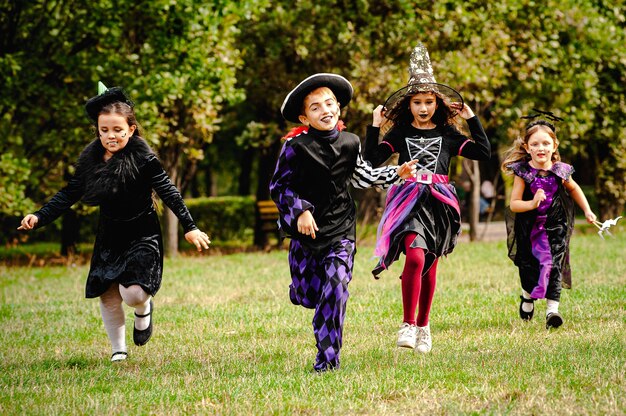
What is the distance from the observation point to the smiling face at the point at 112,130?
624 centimetres

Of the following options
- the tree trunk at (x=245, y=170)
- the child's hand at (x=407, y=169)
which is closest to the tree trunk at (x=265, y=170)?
the tree trunk at (x=245, y=170)

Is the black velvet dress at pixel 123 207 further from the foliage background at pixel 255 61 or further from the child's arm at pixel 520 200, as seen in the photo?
the foliage background at pixel 255 61

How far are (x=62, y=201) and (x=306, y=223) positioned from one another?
192cm

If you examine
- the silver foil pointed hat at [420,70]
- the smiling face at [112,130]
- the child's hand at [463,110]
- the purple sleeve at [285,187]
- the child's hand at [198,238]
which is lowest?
the child's hand at [198,238]

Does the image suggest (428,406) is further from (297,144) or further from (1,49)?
(1,49)

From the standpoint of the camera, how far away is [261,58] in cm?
1716

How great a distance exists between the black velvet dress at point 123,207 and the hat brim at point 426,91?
68.3 inches

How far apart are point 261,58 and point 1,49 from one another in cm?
484

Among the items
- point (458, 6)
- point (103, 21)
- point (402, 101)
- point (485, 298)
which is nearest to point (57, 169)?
point (103, 21)

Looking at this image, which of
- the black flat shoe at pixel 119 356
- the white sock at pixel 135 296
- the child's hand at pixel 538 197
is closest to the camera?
the white sock at pixel 135 296

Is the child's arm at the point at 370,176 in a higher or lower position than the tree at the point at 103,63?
lower

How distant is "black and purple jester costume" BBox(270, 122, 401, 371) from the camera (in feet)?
18.5

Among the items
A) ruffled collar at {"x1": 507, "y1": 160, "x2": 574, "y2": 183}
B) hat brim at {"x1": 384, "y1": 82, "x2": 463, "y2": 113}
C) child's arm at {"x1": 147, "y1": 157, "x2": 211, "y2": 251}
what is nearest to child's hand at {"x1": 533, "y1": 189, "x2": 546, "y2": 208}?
ruffled collar at {"x1": 507, "y1": 160, "x2": 574, "y2": 183}

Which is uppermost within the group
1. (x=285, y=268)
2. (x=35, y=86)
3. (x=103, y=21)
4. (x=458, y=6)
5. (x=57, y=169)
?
(x=458, y=6)
